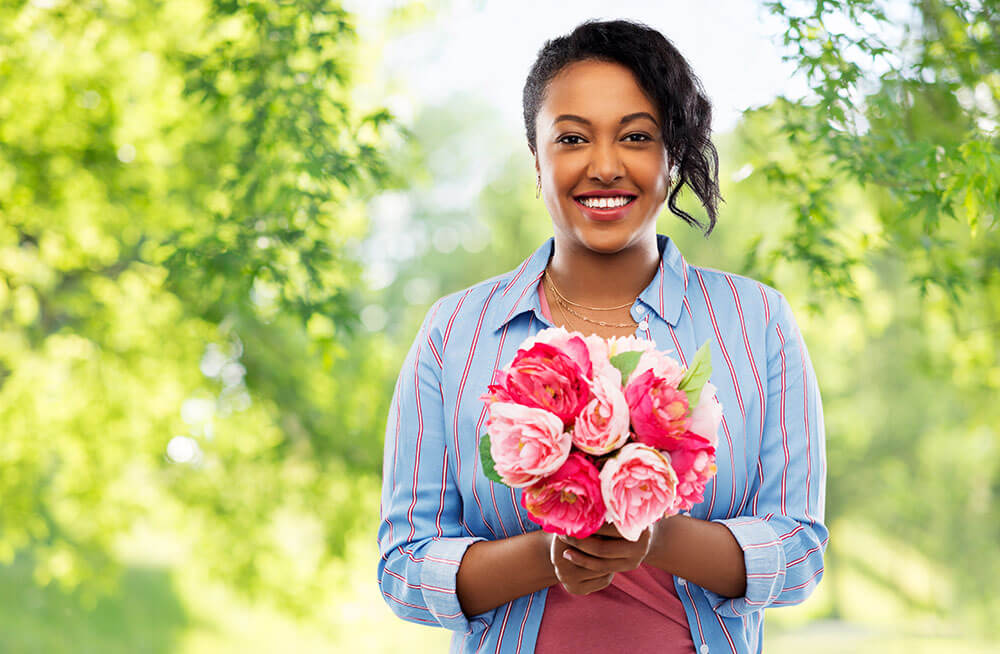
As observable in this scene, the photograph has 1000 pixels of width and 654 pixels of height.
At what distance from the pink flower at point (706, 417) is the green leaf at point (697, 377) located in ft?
0.04

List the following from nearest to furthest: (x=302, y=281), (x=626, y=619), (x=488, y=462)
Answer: (x=488, y=462) < (x=626, y=619) < (x=302, y=281)

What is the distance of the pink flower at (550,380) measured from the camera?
145 cm

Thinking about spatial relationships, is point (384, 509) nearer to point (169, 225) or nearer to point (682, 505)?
point (682, 505)

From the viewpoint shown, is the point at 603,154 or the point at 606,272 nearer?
the point at 603,154

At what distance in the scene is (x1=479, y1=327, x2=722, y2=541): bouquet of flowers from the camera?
141cm

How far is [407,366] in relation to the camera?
6.48 feet

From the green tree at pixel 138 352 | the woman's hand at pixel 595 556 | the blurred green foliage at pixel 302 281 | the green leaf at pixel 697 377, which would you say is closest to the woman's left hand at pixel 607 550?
the woman's hand at pixel 595 556

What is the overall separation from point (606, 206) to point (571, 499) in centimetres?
65

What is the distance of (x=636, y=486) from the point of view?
4.59ft

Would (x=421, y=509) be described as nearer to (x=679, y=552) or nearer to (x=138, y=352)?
(x=679, y=552)

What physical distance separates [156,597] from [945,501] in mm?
11645

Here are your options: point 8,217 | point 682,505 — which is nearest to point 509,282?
point 682,505

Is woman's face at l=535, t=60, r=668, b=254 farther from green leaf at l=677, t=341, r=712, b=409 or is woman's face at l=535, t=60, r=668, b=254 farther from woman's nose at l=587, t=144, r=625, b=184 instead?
green leaf at l=677, t=341, r=712, b=409

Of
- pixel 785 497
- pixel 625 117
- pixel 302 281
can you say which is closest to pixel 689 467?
pixel 785 497
